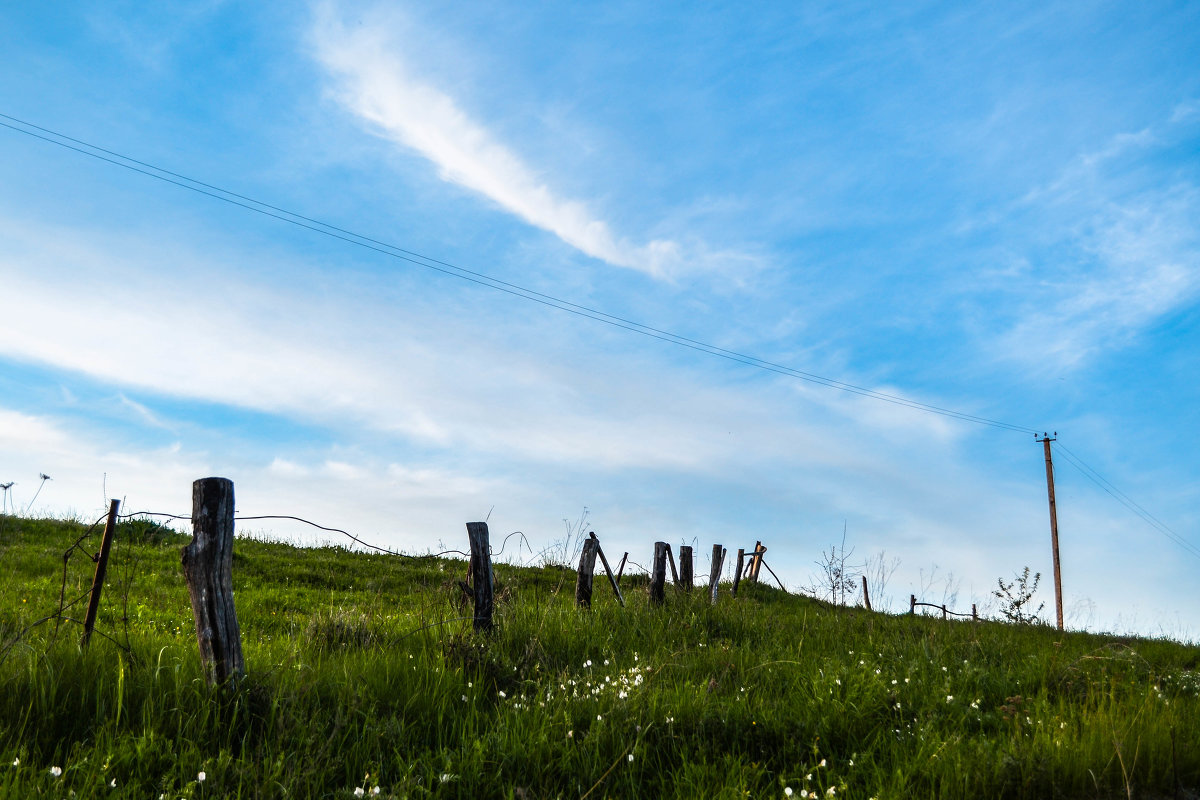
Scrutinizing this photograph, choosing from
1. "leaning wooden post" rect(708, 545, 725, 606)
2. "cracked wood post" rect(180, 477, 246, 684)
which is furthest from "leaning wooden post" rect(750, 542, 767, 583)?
"cracked wood post" rect(180, 477, 246, 684)

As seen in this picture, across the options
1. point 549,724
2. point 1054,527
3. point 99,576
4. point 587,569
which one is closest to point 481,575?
point 587,569

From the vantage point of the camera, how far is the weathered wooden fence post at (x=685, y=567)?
1338 cm

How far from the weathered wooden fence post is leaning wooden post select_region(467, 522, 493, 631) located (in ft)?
17.9

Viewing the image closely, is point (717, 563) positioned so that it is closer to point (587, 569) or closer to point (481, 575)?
point (587, 569)

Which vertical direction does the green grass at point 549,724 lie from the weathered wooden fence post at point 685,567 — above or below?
below

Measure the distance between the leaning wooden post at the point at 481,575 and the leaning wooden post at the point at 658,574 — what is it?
3573 millimetres

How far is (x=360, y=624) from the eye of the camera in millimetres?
8305

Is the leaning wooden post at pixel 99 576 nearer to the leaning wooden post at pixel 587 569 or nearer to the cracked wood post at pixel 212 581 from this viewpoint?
the cracked wood post at pixel 212 581

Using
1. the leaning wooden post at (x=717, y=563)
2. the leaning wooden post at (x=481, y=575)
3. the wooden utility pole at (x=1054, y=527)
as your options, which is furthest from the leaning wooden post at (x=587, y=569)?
the wooden utility pole at (x=1054, y=527)

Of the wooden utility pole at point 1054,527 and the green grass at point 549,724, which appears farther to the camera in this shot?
the wooden utility pole at point 1054,527

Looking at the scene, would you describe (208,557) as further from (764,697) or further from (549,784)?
(764,697)

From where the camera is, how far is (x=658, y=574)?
1182 cm

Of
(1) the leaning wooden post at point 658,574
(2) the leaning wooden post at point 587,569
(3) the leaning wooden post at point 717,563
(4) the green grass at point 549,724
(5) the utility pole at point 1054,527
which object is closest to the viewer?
(4) the green grass at point 549,724

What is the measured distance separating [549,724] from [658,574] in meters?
6.43
